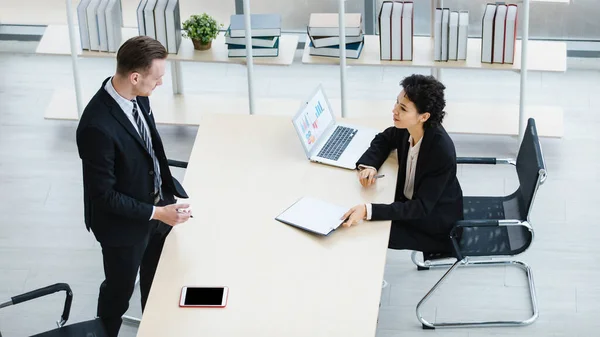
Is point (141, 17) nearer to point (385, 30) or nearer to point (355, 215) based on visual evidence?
point (385, 30)

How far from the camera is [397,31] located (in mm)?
5609

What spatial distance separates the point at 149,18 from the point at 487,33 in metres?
1.94

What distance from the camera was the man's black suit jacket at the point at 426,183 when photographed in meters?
4.20

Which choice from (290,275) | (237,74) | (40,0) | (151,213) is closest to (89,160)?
(151,213)

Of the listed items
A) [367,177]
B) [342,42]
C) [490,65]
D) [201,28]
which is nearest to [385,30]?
[342,42]

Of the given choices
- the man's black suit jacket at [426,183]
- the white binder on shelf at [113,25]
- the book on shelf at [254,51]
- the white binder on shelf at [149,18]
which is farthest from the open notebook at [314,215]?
the white binder on shelf at [113,25]

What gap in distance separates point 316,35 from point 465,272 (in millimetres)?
1661

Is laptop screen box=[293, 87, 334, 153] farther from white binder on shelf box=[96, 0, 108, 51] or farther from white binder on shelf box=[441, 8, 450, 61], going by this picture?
white binder on shelf box=[96, 0, 108, 51]

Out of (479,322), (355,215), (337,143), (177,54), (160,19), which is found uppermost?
(160,19)

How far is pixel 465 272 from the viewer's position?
4996mm

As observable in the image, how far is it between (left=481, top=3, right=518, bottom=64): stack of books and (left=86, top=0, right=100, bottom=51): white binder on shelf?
2.25 meters

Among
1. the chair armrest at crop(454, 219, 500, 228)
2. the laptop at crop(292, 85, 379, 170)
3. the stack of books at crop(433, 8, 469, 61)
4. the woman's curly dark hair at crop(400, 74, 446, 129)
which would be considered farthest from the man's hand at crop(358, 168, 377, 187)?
the stack of books at crop(433, 8, 469, 61)

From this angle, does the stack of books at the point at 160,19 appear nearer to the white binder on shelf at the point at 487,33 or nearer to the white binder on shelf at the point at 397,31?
Answer: the white binder on shelf at the point at 397,31

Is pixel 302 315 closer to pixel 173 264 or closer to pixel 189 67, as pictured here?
pixel 173 264
